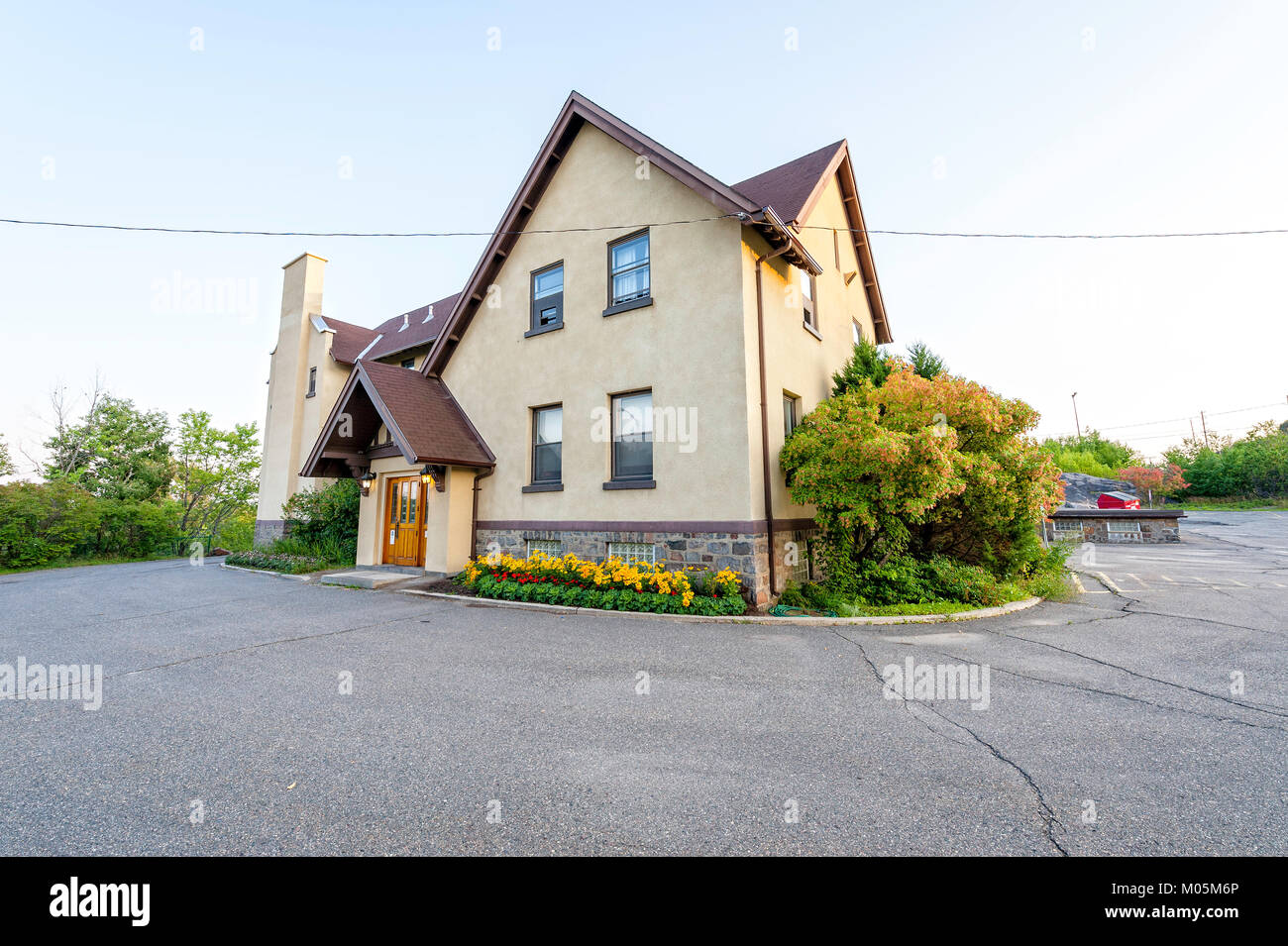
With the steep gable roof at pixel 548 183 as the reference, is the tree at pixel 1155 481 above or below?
below

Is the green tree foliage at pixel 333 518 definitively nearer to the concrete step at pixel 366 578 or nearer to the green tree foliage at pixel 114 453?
the concrete step at pixel 366 578

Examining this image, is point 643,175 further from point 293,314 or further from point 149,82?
point 293,314

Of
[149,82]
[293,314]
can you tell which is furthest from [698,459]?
[293,314]

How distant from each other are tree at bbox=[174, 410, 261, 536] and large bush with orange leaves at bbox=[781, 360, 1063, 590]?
29.6 m

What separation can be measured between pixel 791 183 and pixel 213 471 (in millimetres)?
30221

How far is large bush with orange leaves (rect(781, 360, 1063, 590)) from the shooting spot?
804cm

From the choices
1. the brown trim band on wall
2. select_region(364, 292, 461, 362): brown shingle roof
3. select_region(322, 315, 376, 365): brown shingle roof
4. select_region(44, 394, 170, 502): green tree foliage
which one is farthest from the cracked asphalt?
select_region(44, 394, 170, 502): green tree foliage

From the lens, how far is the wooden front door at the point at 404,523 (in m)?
12.7

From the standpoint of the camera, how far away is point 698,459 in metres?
9.17

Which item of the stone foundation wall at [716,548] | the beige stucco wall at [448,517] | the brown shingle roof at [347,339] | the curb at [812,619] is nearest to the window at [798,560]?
the stone foundation wall at [716,548]

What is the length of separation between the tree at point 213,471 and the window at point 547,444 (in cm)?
2377

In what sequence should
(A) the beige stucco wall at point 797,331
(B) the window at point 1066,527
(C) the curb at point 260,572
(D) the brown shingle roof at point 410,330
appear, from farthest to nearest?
(B) the window at point 1066,527 < (D) the brown shingle roof at point 410,330 < (C) the curb at point 260,572 < (A) the beige stucco wall at point 797,331

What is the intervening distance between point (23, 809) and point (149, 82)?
511 inches

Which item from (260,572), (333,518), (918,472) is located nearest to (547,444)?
(918,472)
